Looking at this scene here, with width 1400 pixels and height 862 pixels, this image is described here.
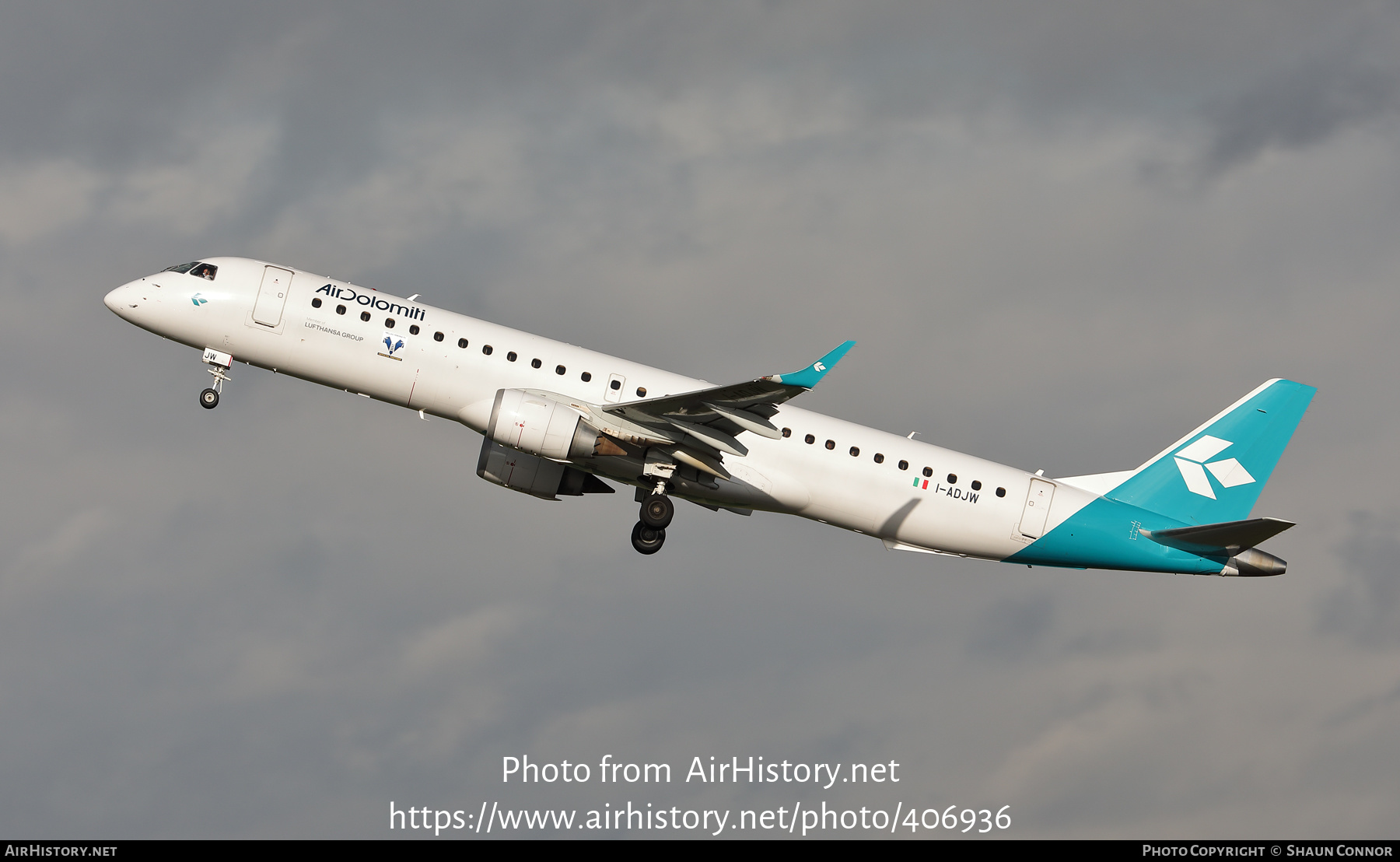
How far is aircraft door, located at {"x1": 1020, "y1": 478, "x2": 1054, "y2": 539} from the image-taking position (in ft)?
130

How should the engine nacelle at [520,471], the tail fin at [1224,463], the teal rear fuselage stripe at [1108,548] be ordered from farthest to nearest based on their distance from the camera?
1. the tail fin at [1224,463]
2. the teal rear fuselage stripe at [1108,548]
3. the engine nacelle at [520,471]

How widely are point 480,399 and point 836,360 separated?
34.2 feet

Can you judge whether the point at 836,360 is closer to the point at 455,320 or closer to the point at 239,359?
the point at 455,320

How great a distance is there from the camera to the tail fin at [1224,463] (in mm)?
41656

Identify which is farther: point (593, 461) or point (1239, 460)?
point (1239, 460)

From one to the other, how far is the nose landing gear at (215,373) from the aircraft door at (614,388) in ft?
34.9

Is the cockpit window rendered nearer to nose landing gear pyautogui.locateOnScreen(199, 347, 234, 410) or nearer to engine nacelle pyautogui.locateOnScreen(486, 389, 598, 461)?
nose landing gear pyautogui.locateOnScreen(199, 347, 234, 410)

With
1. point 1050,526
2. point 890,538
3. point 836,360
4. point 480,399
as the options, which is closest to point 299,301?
point 480,399

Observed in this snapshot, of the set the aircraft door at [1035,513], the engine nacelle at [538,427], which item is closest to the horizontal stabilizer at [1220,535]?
the aircraft door at [1035,513]

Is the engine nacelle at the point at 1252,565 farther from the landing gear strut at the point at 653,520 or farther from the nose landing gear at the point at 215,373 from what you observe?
the nose landing gear at the point at 215,373

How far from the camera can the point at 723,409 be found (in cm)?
3462

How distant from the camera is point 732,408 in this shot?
113ft

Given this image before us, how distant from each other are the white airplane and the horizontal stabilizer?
0.05m

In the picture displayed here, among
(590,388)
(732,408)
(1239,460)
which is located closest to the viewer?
(732,408)
